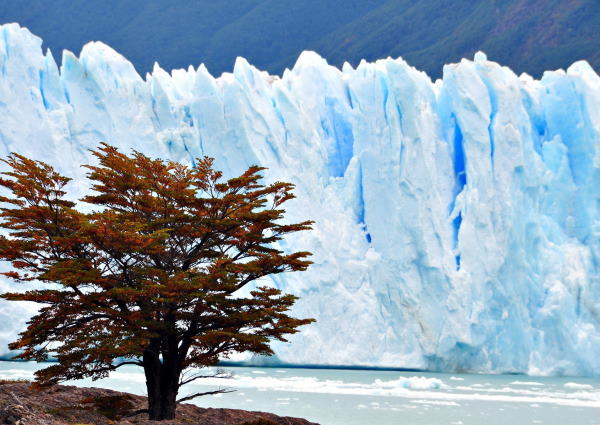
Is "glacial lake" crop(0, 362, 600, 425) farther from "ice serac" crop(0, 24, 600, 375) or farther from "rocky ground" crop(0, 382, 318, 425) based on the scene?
"rocky ground" crop(0, 382, 318, 425)

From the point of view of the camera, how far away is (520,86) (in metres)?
24.3

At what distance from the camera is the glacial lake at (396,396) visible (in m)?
13.3

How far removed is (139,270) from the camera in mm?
8234

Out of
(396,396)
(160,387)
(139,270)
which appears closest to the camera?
(139,270)

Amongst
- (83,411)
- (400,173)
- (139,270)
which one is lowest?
(83,411)

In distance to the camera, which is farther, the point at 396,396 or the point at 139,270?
the point at 396,396

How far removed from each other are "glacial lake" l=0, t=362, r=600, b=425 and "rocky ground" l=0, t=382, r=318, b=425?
2624 mm

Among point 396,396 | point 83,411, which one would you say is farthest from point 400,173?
point 83,411

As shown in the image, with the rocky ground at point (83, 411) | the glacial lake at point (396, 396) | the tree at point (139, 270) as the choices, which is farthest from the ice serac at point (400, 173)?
the tree at point (139, 270)

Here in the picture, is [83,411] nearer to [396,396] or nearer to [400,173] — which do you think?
[396,396]

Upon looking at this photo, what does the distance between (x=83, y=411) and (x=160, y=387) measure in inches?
34.7

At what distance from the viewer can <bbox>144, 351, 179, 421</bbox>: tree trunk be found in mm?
8703

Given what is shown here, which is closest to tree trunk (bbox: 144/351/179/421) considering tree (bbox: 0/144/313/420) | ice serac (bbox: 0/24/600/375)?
tree (bbox: 0/144/313/420)

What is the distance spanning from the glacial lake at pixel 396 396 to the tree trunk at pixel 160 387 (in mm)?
3806
